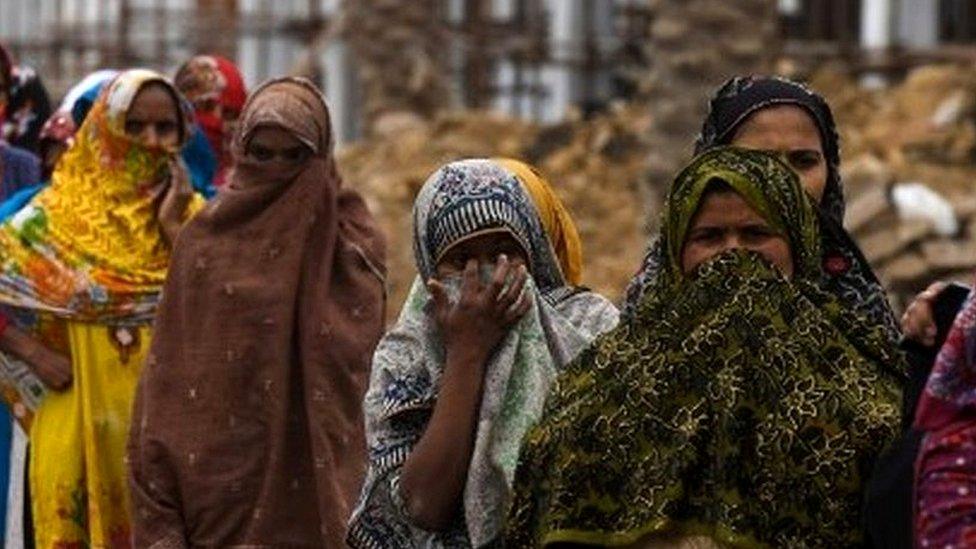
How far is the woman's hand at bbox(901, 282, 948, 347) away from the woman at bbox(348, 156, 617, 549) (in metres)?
0.83

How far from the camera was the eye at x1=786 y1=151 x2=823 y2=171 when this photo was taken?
6598mm

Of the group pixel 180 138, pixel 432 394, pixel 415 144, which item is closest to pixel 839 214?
pixel 432 394

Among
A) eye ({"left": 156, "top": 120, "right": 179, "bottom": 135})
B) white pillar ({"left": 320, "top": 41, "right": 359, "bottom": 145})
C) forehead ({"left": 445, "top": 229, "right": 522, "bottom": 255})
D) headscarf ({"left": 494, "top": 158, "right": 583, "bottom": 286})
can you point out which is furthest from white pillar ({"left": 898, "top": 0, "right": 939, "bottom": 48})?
forehead ({"left": 445, "top": 229, "right": 522, "bottom": 255})

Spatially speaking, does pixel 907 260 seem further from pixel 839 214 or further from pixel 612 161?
pixel 839 214

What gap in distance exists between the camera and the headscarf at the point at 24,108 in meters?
11.2

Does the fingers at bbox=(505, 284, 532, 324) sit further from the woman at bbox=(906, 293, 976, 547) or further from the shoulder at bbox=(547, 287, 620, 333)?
the woman at bbox=(906, 293, 976, 547)

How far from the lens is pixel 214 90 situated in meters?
10.4

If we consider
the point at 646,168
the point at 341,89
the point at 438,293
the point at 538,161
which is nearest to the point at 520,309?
the point at 438,293

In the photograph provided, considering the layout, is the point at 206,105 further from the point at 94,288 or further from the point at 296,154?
the point at 296,154

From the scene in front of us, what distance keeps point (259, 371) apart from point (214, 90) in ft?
9.33

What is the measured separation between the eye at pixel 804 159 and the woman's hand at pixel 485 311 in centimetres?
82

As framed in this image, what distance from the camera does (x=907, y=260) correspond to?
59.2 feet

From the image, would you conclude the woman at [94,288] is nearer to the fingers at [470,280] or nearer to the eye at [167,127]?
the eye at [167,127]

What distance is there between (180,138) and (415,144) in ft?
48.3
